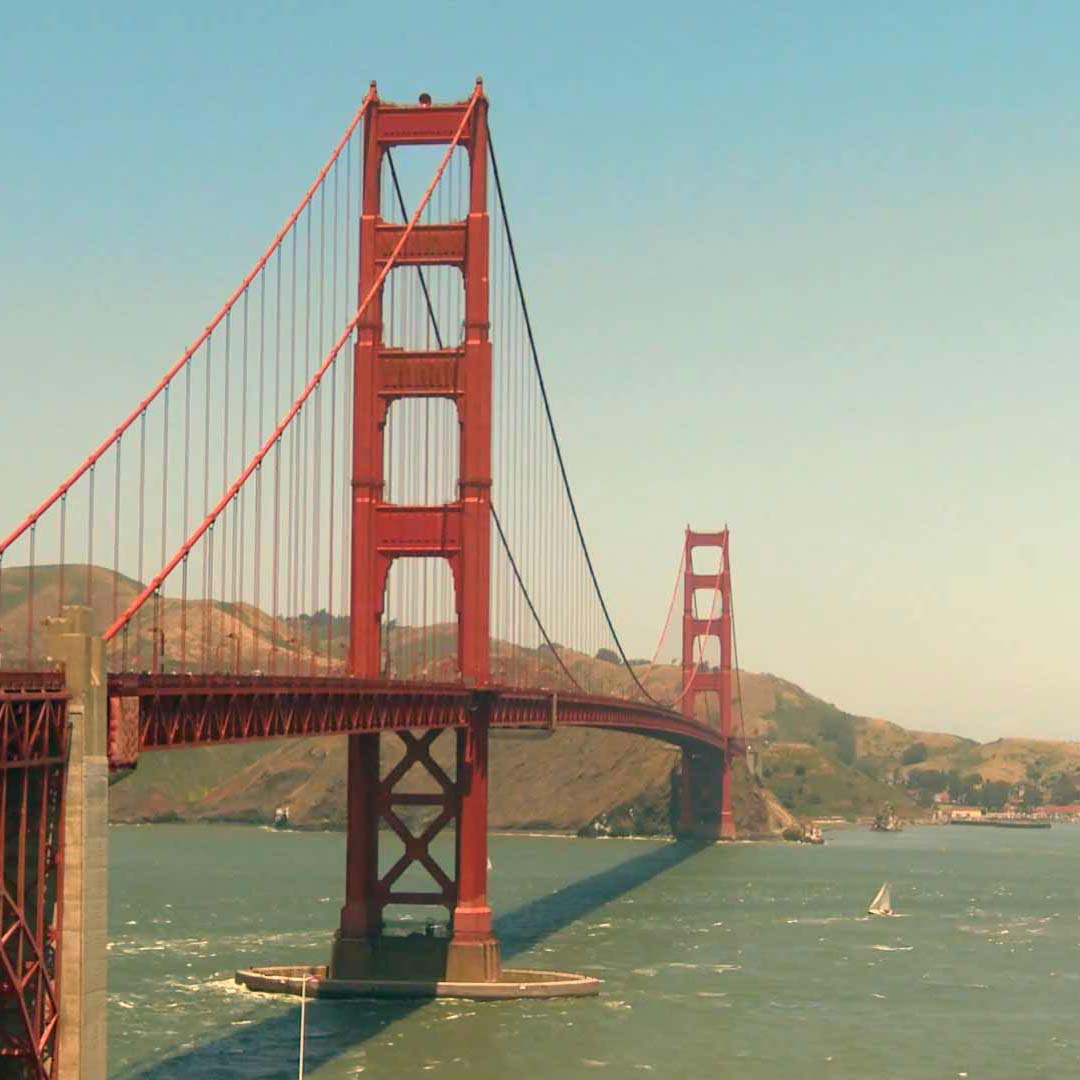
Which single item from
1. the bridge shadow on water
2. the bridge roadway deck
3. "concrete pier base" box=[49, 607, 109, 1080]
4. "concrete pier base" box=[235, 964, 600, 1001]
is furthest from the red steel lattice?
"concrete pier base" box=[235, 964, 600, 1001]

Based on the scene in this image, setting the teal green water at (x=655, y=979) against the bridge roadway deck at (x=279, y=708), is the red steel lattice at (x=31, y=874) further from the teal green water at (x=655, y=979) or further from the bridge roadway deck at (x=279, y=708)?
the teal green water at (x=655, y=979)

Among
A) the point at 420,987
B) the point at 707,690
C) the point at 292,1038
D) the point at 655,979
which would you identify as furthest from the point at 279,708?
the point at 707,690

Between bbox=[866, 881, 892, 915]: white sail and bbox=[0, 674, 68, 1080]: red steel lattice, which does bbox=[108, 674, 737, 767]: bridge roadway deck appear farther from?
bbox=[866, 881, 892, 915]: white sail

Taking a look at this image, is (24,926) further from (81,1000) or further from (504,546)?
(504,546)

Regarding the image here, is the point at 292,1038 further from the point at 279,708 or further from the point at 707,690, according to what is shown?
the point at 707,690

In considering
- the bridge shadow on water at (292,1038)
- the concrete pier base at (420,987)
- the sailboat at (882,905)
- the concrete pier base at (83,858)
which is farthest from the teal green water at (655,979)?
the concrete pier base at (83,858)

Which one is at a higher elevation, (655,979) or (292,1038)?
(655,979)

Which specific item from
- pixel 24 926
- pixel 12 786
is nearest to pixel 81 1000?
pixel 24 926
